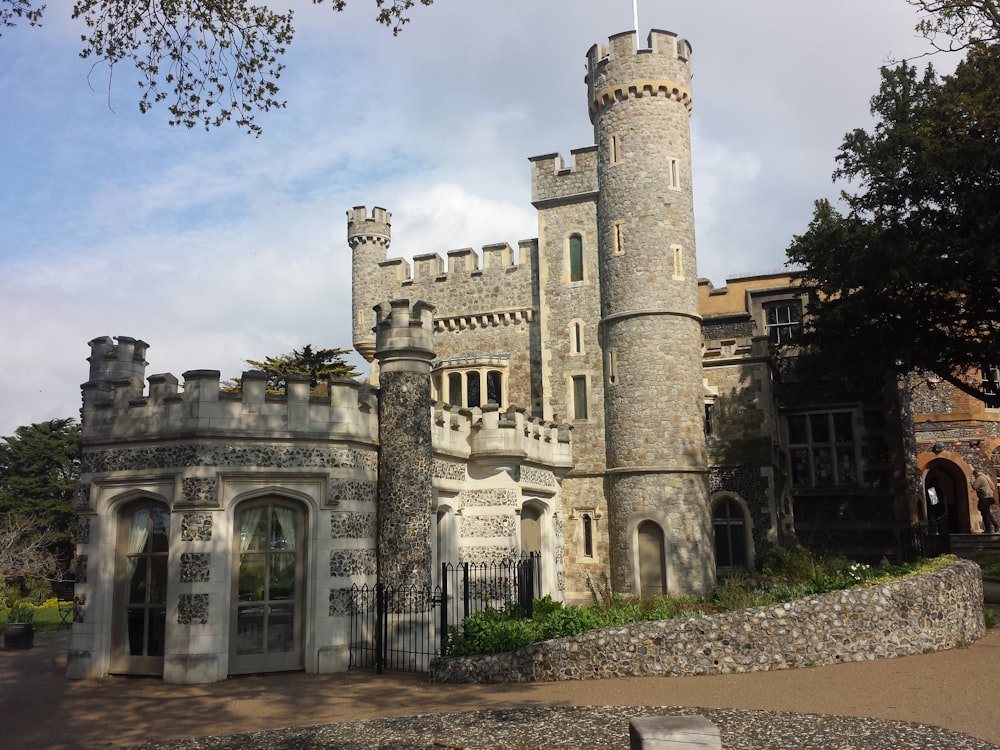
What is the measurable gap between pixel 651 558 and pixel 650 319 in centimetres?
630

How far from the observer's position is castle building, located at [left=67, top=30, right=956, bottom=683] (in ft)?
45.0

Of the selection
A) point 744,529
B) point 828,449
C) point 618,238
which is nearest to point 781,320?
point 828,449

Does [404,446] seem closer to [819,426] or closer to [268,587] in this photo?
[268,587]

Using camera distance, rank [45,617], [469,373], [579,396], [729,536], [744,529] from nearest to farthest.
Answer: [744,529]
[729,536]
[579,396]
[45,617]
[469,373]

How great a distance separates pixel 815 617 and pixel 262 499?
29.2ft

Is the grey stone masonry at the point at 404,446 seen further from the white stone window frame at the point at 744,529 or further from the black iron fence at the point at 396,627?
the white stone window frame at the point at 744,529

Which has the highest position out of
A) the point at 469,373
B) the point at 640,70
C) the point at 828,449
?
the point at 640,70

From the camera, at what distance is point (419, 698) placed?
11.2m

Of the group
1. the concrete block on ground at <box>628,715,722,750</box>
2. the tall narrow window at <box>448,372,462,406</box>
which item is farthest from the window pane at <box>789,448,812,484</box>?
the concrete block on ground at <box>628,715,722,750</box>

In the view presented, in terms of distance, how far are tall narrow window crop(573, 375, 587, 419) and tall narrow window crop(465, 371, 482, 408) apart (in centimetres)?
316

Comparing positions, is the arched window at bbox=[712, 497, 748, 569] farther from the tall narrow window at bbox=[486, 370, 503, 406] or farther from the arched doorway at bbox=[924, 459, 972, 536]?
the arched doorway at bbox=[924, 459, 972, 536]

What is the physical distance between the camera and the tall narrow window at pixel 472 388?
2570 cm

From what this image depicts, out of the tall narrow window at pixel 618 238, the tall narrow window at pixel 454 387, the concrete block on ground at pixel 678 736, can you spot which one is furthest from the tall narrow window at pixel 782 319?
the concrete block on ground at pixel 678 736

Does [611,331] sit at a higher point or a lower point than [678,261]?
lower
